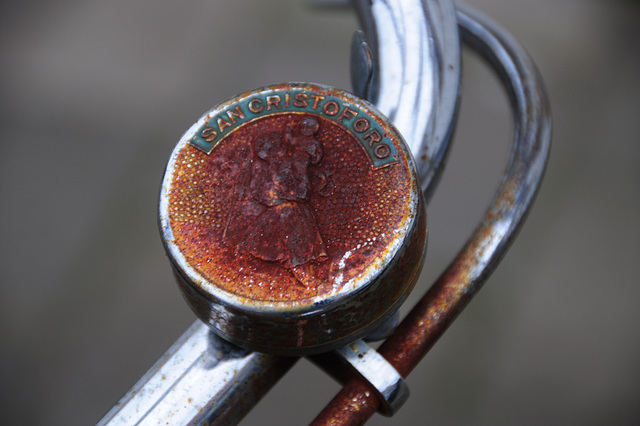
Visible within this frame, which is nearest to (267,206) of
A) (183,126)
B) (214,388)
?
(214,388)

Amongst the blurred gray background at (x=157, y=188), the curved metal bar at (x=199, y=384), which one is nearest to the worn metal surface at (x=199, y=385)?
the curved metal bar at (x=199, y=384)

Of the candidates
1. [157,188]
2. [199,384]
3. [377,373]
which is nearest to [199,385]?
[199,384]

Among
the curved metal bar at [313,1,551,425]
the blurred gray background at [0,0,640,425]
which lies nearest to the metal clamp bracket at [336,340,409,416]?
the curved metal bar at [313,1,551,425]

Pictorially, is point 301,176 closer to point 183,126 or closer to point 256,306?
point 256,306

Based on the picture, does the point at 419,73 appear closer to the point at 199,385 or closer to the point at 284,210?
the point at 284,210

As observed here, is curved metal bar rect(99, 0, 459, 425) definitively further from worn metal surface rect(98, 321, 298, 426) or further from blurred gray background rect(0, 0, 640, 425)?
blurred gray background rect(0, 0, 640, 425)

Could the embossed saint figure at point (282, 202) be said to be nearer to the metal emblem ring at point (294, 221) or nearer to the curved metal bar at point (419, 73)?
the metal emblem ring at point (294, 221)
